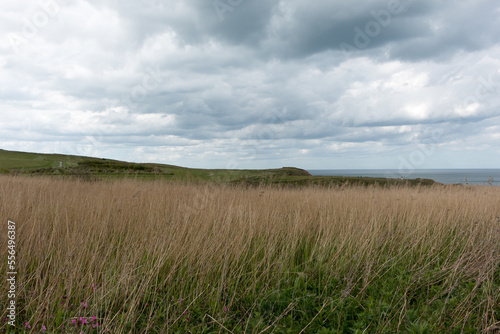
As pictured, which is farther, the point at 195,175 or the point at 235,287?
the point at 195,175

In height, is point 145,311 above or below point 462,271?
below

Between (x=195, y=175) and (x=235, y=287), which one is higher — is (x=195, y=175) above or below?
above

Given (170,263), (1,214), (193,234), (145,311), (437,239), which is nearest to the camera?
(145,311)

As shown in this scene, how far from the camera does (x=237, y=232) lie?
4484 millimetres

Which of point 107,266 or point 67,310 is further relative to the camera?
point 107,266

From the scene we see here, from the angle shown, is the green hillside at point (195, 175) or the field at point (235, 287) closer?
the field at point (235, 287)

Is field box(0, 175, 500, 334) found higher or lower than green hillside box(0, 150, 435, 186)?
lower

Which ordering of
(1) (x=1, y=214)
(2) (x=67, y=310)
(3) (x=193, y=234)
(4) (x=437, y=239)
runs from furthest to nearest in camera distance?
(4) (x=437, y=239) < (1) (x=1, y=214) < (3) (x=193, y=234) < (2) (x=67, y=310)

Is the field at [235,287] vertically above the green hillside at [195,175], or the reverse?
the green hillside at [195,175]

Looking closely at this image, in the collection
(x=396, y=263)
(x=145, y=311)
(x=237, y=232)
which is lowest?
(x=145, y=311)

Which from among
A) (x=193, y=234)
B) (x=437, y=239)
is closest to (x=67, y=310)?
(x=193, y=234)

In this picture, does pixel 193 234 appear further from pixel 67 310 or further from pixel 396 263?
pixel 396 263

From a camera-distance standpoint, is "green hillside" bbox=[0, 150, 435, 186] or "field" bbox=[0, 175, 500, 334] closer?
"field" bbox=[0, 175, 500, 334]

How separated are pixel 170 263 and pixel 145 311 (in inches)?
26.1
